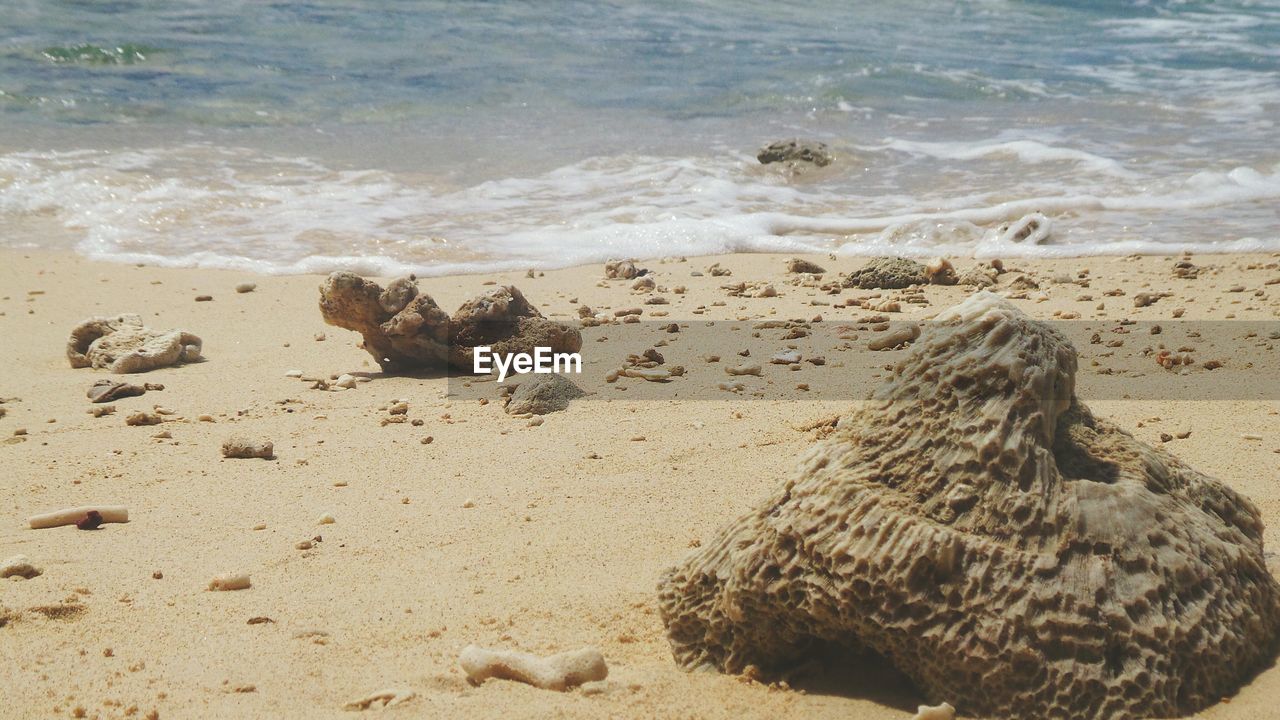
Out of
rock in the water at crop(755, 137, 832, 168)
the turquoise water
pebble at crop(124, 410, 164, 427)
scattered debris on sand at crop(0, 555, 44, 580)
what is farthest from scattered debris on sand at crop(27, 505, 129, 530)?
rock in the water at crop(755, 137, 832, 168)

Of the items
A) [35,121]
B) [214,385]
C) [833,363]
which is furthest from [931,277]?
[35,121]

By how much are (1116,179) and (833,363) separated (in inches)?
222

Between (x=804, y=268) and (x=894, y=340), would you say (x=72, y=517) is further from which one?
(x=804, y=268)

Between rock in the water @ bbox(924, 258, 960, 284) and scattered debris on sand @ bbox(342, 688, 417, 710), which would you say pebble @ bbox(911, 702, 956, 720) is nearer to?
scattered debris on sand @ bbox(342, 688, 417, 710)

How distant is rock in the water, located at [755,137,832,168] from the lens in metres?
10.3

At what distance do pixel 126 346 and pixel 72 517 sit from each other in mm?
2101

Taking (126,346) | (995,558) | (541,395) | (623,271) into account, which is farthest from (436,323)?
(995,558)

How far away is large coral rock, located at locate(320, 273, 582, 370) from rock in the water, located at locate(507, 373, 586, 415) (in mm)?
481

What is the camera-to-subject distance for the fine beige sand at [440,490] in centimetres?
231

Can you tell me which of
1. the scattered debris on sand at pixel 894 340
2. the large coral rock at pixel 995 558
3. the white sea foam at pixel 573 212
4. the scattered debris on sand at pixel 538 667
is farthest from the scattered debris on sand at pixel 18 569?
the white sea foam at pixel 573 212

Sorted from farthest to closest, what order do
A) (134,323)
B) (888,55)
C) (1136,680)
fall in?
(888,55), (134,323), (1136,680)

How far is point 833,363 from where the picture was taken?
4.71m

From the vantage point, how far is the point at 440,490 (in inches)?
139

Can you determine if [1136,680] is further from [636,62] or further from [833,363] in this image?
[636,62]
